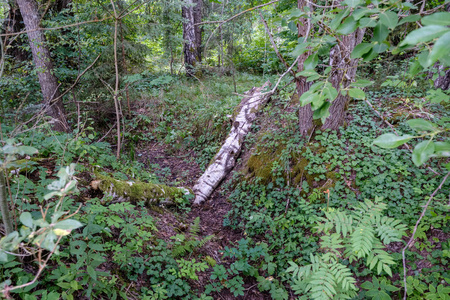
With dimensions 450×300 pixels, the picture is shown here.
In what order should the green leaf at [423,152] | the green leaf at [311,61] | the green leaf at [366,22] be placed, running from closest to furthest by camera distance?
1. the green leaf at [423,152]
2. the green leaf at [366,22]
3. the green leaf at [311,61]

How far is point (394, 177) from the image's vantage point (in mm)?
3559

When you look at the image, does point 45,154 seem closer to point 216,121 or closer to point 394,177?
point 216,121

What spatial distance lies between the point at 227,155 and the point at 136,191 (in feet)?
7.66

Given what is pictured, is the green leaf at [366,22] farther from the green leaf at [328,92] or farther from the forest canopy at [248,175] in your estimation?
the green leaf at [328,92]

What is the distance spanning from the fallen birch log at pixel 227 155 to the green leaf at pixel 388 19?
145 inches

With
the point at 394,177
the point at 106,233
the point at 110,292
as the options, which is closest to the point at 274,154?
the point at 394,177

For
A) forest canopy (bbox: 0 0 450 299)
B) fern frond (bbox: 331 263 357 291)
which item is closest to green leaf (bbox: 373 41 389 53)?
forest canopy (bbox: 0 0 450 299)

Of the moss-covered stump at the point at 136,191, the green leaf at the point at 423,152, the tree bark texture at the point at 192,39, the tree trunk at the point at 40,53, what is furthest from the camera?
the tree bark texture at the point at 192,39

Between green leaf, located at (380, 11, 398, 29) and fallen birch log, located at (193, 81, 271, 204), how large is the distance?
12.1ft

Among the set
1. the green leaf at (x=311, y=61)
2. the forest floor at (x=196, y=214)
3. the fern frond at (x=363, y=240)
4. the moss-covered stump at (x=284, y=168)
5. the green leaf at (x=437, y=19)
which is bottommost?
the forest floor at (x=196, y=214)

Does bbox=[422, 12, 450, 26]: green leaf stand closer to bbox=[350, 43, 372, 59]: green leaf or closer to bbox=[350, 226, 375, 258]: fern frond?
bbox=[350, 43, 372, 59]: green leaf

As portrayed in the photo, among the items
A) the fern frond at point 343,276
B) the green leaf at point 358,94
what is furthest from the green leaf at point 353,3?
the fern frond at point 343,276

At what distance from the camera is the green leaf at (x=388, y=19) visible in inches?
36.7

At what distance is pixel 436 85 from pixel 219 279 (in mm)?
5596
